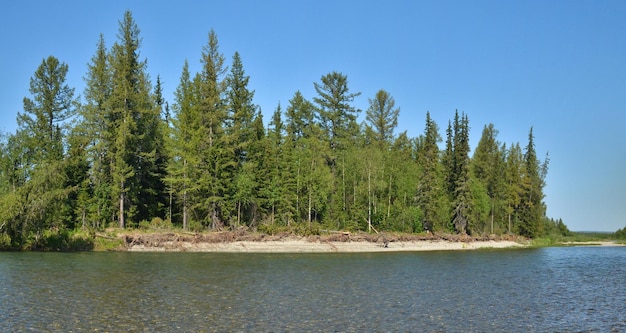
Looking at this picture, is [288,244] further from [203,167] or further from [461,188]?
[461,188]

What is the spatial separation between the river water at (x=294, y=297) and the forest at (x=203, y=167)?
1601cm

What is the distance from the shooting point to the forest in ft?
169

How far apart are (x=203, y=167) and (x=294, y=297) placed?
37828 millimetres

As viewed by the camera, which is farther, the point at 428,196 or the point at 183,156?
the point at 428,196

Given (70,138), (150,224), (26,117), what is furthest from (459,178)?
(26,117)

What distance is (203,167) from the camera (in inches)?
2286

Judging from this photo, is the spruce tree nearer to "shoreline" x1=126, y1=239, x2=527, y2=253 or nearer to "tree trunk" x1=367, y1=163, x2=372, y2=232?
"shoreline" x1=126, y1=239, x2=527, y2=253

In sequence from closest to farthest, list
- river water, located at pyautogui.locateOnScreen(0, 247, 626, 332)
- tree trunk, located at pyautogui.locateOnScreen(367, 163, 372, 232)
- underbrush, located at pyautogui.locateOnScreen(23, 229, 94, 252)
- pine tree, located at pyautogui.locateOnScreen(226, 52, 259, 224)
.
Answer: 1. river water, located at pyautogui.locateOnScreen(0, 247, 626, 332)
2. underbrush, located at pyautogui.locateOnScreen(23, 229, 94, 252)
3. pine tree, located at pyautogui.locateOnScreen(226, 52, 259, 224)
4. tree trunk, located at pyautogui.locateOnScreen(367, 163, 372, 232)

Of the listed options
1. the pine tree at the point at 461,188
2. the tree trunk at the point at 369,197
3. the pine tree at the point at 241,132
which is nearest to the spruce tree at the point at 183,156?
the pine tree at the point at 241,132

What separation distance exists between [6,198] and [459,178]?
61.6 meters

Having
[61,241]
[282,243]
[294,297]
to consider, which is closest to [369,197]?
[282,243]

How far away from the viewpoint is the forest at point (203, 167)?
2025 inches

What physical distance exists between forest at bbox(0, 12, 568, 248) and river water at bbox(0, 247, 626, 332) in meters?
16.0

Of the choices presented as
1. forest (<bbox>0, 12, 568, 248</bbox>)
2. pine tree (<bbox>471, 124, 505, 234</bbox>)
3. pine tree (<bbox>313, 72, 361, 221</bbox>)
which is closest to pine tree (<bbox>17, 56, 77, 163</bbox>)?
forest (<bbox>0, 12, 568, 248</bbox>)
